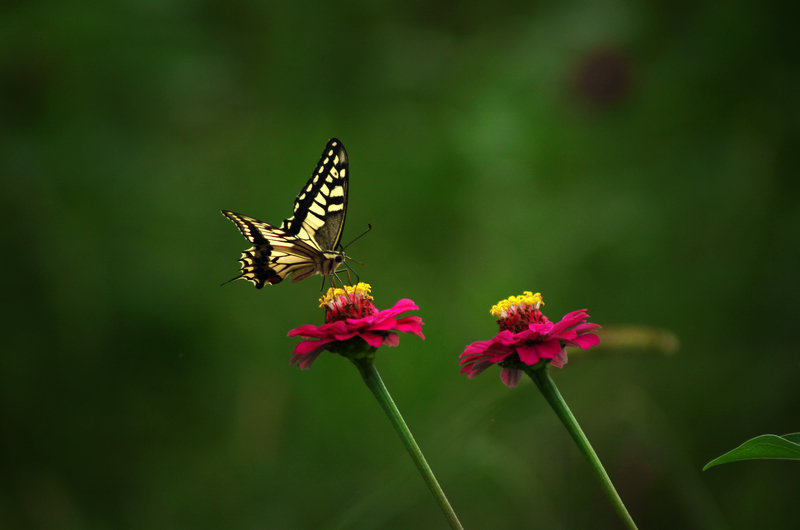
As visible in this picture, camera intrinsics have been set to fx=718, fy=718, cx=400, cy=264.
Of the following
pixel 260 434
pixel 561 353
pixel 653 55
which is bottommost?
pixel 561 353

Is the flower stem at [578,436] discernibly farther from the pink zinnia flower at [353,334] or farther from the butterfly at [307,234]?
the butterfly at [307,234]

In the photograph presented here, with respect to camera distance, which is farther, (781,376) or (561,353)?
(781,376)

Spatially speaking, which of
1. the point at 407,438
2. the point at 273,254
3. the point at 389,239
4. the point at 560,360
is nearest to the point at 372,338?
the point at 407,438

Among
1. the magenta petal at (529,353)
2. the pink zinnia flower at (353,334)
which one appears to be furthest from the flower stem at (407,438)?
the magenta petal at (529,353)

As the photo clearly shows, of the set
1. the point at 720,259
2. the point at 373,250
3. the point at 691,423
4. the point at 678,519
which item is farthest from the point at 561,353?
the point at 373,250

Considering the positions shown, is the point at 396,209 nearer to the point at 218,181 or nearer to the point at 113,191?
the point at 218,181

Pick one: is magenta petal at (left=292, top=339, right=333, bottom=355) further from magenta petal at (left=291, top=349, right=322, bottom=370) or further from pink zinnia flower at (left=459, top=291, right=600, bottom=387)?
pink zinnia flower at (left=459, top=291, right=600, bottom=387)
